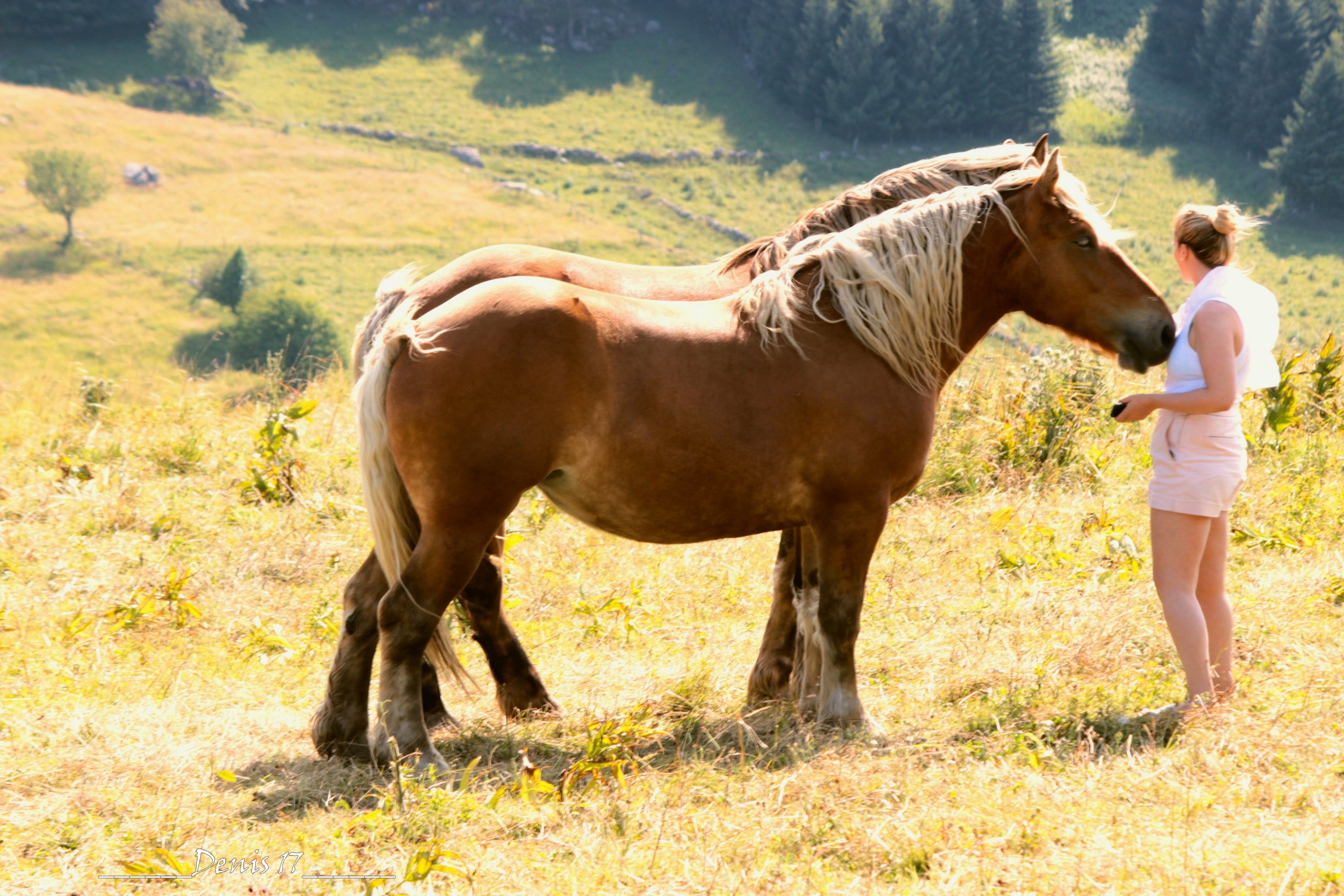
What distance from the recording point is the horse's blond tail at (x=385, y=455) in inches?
127

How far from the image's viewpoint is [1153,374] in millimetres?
8641

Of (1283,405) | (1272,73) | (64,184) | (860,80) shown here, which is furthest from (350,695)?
(860,80)

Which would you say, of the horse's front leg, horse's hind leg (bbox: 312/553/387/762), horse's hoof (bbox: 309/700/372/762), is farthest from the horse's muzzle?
horse's hoof (bbox: 309/700/372/762)

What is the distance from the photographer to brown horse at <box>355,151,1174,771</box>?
3.14 metres

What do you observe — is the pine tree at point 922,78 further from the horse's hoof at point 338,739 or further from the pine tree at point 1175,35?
the horse's hoof at point 338,739

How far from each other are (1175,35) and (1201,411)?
86.3 meters

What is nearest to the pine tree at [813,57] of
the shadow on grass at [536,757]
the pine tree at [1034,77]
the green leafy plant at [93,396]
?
the pine tree at [1034,77]

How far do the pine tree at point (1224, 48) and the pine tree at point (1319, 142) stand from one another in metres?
6.45

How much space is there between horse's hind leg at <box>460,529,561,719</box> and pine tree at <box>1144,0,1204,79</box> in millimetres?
83031

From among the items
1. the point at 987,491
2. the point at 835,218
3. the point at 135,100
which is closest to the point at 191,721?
the point at 835,218

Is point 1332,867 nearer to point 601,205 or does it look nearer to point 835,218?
point 835,218

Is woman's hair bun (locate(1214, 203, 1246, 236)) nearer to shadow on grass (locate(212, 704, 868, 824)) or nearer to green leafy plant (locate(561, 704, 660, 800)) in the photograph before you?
shadow on grass (locate(212, 704, 868, 824))

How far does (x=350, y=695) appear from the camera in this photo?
348 cm

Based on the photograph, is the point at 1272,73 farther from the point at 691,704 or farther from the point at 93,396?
the point at 691,704
